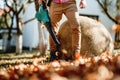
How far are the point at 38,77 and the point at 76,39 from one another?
14.8ft

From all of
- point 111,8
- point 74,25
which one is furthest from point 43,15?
point 111,8

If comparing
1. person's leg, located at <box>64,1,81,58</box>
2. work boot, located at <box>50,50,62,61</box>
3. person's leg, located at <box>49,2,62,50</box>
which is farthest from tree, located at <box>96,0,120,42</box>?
person's leg, located at <box>64,1,81,58</box>

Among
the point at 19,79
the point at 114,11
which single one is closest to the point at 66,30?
the point at 19,79

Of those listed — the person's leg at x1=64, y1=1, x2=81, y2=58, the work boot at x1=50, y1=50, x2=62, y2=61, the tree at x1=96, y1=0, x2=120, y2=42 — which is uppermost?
the person's leg at x1=64, y1=1, x2=81, y2=58

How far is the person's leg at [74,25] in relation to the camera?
727 centimetres

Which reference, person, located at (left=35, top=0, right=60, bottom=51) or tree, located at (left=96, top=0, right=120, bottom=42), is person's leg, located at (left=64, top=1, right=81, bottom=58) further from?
tree, located at (left=96, top=0, right=120, bottom=42)

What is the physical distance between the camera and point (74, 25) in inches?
289

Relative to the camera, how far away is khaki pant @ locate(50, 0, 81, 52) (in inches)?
287

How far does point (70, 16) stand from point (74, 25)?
0.20m

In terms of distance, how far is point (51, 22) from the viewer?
784 cm

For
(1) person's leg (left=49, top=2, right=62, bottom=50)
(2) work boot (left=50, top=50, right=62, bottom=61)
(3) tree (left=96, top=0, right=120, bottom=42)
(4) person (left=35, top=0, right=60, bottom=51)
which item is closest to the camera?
(4) person (left=35, top=0, right=60, bottom=51)

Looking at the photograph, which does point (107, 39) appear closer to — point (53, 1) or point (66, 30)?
point (66, 30)

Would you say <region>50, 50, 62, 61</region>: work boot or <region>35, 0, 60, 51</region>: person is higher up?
<region>35, 0, 60, 51</region>: person

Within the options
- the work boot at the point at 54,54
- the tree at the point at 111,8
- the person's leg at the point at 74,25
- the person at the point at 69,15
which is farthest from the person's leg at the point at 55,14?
the tree at the point at 111,8
